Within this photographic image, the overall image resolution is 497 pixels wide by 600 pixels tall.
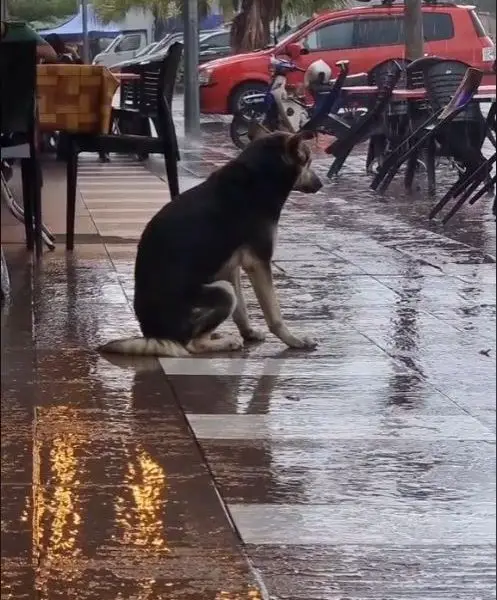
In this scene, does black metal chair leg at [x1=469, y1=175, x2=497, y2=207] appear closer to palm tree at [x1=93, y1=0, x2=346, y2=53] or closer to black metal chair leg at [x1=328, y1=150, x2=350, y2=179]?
palm tree at [x1=93, y1=0, x2=346, y2=53]

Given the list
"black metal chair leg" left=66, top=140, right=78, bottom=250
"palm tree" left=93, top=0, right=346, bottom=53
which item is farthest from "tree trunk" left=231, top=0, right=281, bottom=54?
"black metal chair leg" left=66, top=140, right=78, bottom=250

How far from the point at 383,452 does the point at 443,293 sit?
3236mm

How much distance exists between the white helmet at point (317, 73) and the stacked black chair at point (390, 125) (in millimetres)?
1301

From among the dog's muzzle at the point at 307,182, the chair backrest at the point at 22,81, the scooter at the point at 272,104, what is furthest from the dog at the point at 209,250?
the scooter at the point at 272,104

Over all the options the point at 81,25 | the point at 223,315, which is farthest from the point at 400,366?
the point at 81,25

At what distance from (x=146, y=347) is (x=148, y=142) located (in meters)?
3.55

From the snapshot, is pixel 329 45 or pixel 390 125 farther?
pixel 329 45

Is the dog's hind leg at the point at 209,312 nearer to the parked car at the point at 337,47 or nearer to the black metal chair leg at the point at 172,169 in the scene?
the black metal chair leg at the point at 172,169

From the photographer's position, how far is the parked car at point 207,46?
13789mm

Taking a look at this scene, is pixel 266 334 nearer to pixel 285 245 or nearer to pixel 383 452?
pixel 383 452

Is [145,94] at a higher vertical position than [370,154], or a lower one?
higher

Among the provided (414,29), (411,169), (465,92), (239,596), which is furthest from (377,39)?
(239,596)

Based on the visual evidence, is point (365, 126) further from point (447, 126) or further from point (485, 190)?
point (485, 190)

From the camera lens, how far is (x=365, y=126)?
15.2m
